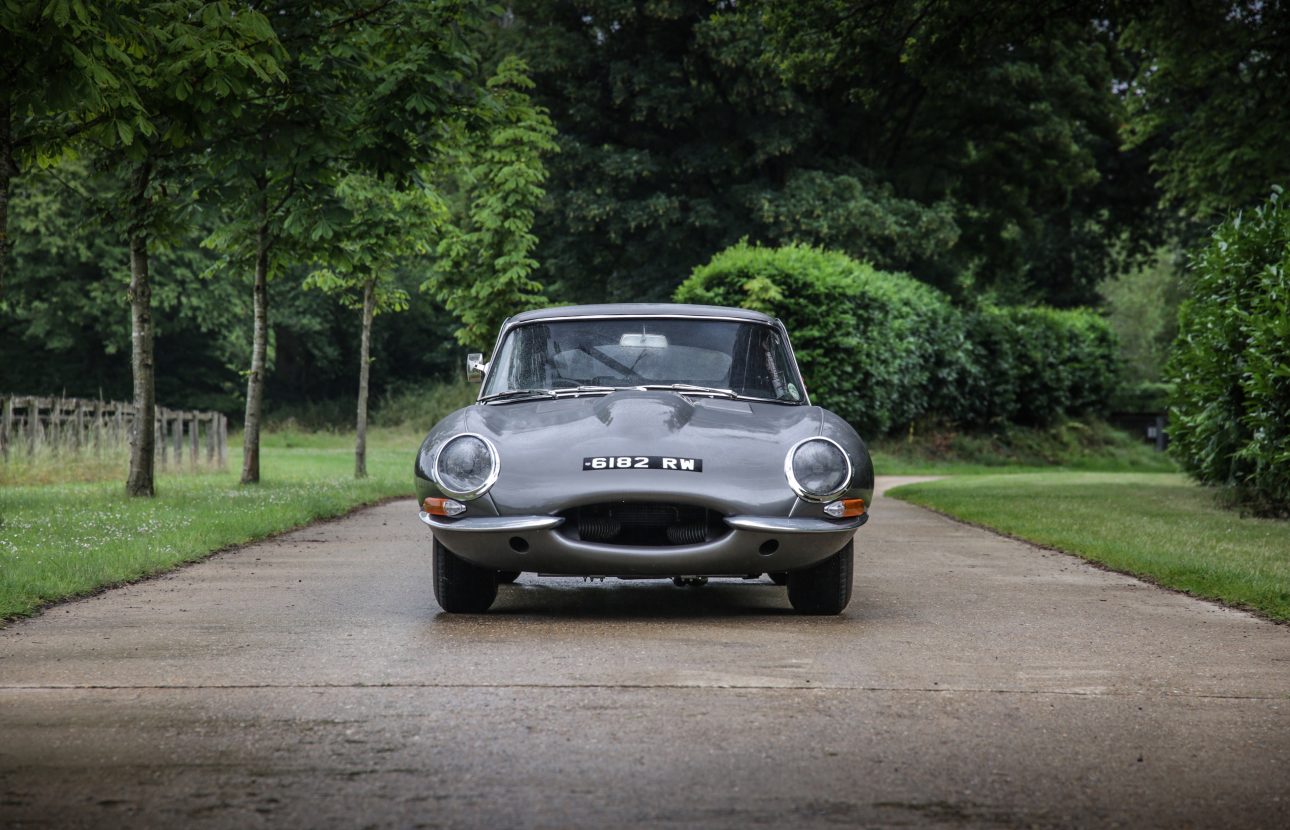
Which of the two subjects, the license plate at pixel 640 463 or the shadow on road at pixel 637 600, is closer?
the license plate at pixel 640 463

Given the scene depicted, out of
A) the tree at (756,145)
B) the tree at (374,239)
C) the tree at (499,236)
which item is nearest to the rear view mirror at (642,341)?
the tree at (374,239)

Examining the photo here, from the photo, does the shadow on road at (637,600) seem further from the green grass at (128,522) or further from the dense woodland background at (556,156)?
the dense woodland background at (556,156)

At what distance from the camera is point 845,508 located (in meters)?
7.33

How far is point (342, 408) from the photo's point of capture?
211ft

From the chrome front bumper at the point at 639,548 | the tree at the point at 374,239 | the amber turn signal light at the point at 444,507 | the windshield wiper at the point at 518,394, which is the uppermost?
the tree at the point at 374,239

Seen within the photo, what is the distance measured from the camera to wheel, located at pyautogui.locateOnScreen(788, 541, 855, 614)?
7.68 meters

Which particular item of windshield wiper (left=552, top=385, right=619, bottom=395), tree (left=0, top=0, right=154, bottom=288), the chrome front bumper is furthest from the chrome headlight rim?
tree (left=0, top=0, right=154, bottom=288)

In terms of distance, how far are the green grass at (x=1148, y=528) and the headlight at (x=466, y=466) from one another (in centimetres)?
424

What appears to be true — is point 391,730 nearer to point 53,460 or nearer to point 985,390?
point 53,460

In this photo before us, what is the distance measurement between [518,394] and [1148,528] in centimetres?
770

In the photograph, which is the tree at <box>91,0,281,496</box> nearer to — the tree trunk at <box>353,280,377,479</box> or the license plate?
the license plate

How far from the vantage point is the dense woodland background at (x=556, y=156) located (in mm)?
12406

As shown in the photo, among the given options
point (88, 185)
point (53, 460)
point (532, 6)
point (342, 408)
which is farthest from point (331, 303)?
point (53, 460)

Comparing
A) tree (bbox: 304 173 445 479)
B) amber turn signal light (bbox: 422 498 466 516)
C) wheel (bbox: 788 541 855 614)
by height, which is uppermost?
tree (bbox: 304 173 445 479)
